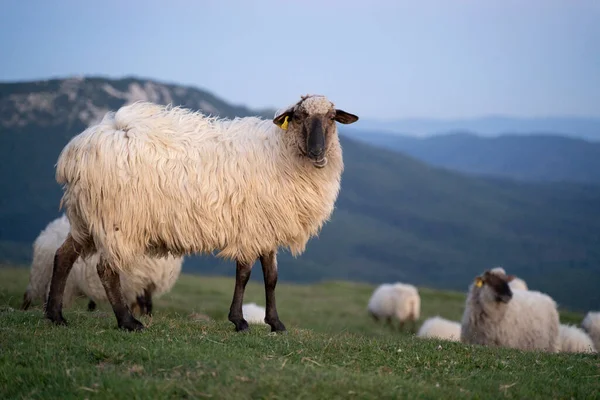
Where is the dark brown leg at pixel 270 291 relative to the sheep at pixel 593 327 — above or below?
above

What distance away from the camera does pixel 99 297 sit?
46.1ft

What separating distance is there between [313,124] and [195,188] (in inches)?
76.3

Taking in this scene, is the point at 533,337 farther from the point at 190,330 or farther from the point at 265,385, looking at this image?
the point at 265,385

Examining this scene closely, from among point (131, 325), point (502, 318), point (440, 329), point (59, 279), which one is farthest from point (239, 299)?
point (440, 329)

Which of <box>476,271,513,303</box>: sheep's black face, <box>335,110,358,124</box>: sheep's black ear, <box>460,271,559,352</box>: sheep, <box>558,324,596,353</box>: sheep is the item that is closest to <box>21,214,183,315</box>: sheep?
<box>335,110,358,124</box>: sheep's black ear

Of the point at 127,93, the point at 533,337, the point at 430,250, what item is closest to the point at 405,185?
the point at 430,250

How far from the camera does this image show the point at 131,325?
923 centimetres

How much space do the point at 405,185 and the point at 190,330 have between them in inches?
6436

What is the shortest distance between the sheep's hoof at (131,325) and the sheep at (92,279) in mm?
4471

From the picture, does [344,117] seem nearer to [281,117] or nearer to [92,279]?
[281,117]

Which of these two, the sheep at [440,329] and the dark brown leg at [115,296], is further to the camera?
the sheep at [440,329]

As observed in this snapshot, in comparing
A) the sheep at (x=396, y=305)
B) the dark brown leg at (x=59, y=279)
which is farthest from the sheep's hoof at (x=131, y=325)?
the sheep at (x=396, y=305)

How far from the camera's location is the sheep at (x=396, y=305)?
2794 cm

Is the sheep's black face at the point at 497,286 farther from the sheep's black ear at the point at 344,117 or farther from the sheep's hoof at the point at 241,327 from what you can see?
the sheep's hoof at the point at 241,327
